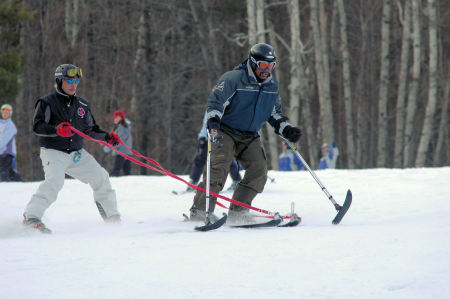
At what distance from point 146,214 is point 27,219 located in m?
1.80

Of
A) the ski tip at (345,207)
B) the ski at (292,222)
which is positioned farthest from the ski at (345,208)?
the ski at (292,222)

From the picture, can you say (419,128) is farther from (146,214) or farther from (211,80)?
(146,214)

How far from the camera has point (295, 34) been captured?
18047 millimetres

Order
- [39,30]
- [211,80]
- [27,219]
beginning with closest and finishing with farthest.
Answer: [27,219] < [211,80] < [39,30]

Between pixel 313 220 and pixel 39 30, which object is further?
pixel 39 30

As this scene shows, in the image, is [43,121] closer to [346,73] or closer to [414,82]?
[414,82]

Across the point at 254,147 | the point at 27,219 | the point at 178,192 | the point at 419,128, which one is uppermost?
the point at 254,147

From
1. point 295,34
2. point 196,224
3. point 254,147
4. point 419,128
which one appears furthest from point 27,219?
point 419,128

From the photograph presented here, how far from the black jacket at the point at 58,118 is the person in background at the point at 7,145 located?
5540 millimetres

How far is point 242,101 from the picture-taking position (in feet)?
17.6

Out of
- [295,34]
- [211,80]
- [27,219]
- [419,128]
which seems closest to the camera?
[27,219]

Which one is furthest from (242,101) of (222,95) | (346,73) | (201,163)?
(346,73)

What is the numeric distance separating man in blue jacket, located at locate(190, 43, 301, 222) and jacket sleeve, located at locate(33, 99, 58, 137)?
1467 millimetres

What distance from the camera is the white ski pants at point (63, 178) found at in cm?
538
